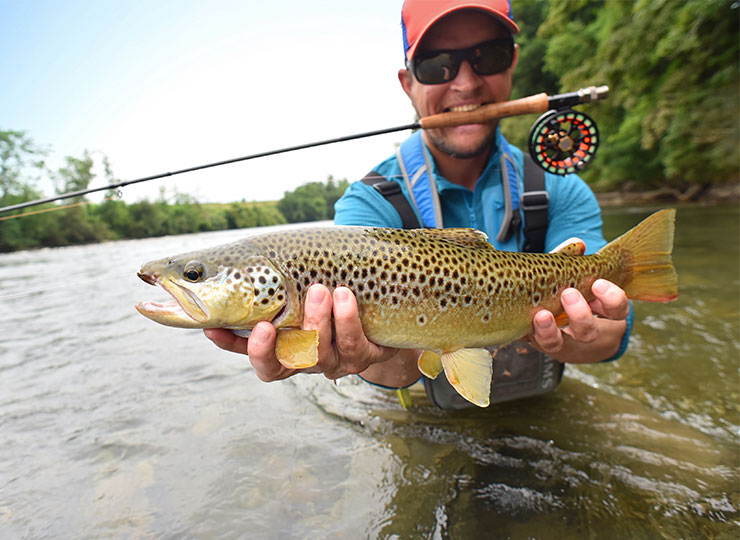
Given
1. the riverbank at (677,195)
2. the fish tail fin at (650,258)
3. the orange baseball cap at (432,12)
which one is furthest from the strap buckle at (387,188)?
the riverbank at (677,195)

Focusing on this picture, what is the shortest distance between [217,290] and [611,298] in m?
1.86

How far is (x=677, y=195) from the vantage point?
2400 cm

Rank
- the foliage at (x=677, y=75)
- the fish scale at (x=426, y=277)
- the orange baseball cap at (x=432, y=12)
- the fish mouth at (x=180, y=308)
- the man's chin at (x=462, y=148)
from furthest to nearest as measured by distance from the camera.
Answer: the foliage at (x=677, y=75)
the man's chin at (x=462, y=148)
the orange baseball cap at (x=432, y=12)
the fish scale at (x=426, y=277)
the fish mouth at (x=180, y=308)

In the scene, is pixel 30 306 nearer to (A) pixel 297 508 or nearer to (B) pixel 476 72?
(A) pixel 297 508

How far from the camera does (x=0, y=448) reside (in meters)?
3.47

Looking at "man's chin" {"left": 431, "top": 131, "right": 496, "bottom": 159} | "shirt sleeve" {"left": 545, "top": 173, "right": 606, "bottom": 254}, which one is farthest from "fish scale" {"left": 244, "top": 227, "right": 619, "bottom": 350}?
"man's chin" {"left": 431, "top": 131, "right": 496, "bottom": 159}

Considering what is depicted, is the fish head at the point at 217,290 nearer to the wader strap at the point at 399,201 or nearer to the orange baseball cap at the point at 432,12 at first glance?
the wader strap at the point at 399,201

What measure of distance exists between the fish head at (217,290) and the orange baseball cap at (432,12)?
6.58 ft

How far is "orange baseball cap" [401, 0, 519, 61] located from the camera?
2.79 m

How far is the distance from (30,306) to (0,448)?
24.5 ft

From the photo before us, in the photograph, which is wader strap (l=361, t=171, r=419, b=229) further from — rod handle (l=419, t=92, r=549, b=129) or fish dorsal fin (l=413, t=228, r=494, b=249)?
fish dorsal fin (l=413, t=228, r=494, b=249)

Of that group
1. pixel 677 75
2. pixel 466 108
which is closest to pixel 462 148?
pixel 466 108

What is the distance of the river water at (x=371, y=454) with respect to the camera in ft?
A: 7.55

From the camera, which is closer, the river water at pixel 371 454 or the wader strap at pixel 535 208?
the river water at pixel 371 454
